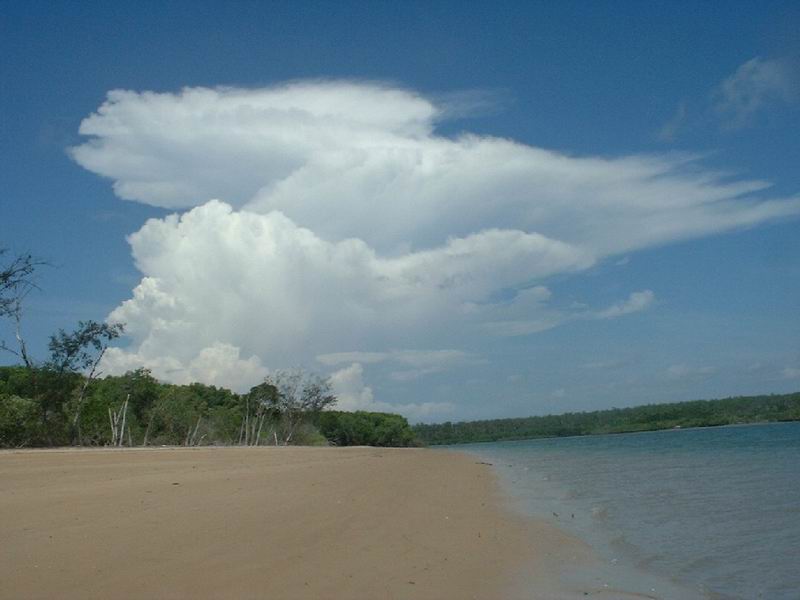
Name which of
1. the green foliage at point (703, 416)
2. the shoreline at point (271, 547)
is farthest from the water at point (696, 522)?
the green foliage at point (703, 416)

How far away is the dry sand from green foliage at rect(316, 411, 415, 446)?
92137 mm

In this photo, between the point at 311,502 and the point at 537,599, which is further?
the point at 311,502

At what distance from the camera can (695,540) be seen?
1168 centimetres

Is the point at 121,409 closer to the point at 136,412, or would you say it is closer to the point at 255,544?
the point at 136,412

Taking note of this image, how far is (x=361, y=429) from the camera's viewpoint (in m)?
113

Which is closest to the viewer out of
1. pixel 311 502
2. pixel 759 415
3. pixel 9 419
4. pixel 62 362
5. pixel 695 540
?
pixel 695 540

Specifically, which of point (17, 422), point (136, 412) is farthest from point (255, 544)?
point (136, 412)

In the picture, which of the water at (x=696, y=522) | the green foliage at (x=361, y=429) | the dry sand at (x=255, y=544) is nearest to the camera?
the dry sand at (x=255, y=544)

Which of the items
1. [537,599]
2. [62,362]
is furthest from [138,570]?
[62,362]

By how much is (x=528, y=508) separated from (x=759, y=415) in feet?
517

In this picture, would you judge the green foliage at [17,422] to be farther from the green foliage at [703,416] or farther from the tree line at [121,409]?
the green foliage at [703,416]

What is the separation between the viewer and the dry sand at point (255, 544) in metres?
7.00

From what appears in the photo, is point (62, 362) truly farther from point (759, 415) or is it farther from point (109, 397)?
point (759, 415)

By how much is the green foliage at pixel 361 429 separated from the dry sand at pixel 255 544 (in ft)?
302
